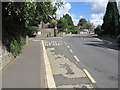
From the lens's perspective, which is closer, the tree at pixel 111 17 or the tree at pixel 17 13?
the tree at pixel 17 13

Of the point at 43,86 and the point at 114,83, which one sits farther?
the point at 114,83

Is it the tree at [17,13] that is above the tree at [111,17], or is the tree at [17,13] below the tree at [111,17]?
below

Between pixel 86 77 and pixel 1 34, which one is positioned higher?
pixel 1 34

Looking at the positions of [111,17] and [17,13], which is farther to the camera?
[111,17]

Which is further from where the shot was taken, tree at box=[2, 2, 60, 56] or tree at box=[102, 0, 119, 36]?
tree at box=[102, 0, 119, 36]

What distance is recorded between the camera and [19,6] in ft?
25.8

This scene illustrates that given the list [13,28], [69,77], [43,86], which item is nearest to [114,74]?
[69,77]

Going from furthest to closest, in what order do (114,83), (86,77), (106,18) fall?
(106,18)
(86,77)
(114,83)

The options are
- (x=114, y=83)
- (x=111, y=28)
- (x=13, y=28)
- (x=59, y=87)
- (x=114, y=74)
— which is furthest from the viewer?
(x=111, y=28)

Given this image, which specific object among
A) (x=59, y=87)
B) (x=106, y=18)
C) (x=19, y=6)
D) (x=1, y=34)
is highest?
(x=106, y=18)

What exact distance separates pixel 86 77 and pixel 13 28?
6300mm

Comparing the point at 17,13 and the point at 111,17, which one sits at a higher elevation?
the point at 111,17

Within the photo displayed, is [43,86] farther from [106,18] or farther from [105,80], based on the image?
[106,18]

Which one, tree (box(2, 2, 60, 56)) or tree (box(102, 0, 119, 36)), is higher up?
tree (box(102, 0, 119, 36))
